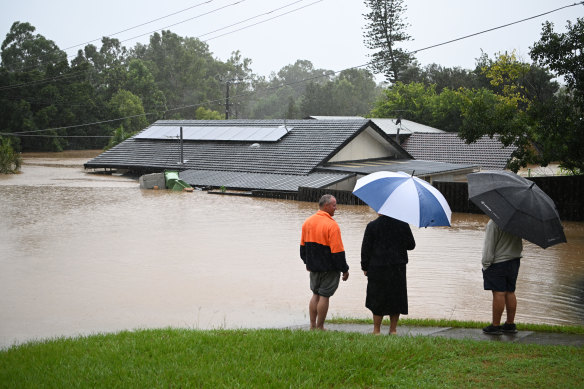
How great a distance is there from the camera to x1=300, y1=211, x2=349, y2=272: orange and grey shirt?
23.5ft

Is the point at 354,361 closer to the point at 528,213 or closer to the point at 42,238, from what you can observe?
the point at 528,213

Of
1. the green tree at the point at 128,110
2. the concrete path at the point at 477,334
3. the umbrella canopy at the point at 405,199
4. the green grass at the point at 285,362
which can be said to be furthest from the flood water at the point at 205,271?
the green tree at the point at 128,110

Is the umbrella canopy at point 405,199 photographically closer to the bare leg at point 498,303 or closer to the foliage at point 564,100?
the bare leg at point 498,303

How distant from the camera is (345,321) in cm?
868

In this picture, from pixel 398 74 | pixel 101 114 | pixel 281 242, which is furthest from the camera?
pixel 398 74

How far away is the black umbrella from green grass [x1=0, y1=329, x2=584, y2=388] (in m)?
1.30

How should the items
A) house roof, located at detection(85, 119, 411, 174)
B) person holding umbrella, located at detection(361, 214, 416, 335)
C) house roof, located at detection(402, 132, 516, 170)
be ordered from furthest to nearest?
1. house roof, located at detection(402, 132, 516, 170)
2. house roof, located at detection(85, 119, 411, 174)
3. person holding umbrella, located at detection(361, 214, 416, 335)

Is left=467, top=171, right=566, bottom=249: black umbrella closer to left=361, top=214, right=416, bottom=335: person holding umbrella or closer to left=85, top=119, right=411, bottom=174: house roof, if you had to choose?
left=361, top=214, right=416, bottom=335: person holding umbrella

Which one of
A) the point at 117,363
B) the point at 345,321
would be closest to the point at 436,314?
the point at 345,321

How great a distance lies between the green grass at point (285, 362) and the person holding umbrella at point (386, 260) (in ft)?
1.70

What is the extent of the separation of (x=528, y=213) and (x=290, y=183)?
2048 centimetres

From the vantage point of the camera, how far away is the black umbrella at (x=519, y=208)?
7133mm

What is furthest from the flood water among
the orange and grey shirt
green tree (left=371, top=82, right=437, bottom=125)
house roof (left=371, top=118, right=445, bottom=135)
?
green tree (left=371, top=82, right=437, bottom=125)

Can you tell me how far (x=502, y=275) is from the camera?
736cm
